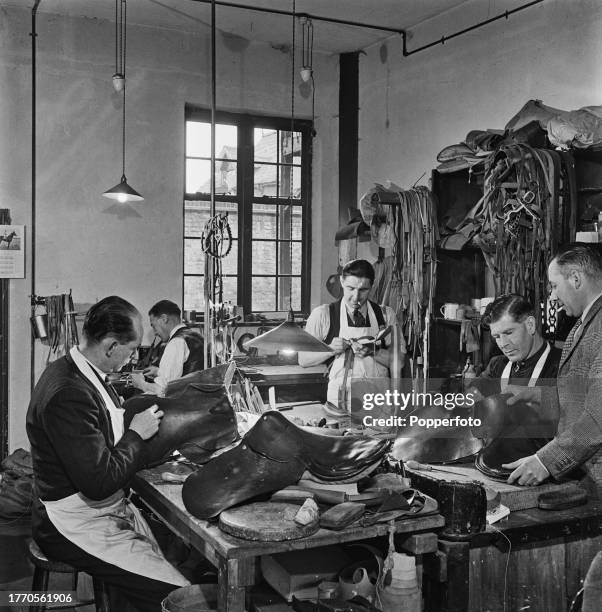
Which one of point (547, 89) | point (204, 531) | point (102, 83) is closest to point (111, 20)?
point (102, 83)

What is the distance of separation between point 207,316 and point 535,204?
2.15 metres

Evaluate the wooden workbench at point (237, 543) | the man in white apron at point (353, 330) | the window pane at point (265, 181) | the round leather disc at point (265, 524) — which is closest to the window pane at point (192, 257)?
the window pane at point (265, 181)

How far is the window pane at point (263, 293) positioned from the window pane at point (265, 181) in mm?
890

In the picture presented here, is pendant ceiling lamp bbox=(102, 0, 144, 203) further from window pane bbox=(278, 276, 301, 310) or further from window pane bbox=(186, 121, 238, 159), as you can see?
window pane bbox=(278, 276, 301, 310)

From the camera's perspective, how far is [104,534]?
308 cm

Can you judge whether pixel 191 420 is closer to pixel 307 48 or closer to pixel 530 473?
pixel 530 473

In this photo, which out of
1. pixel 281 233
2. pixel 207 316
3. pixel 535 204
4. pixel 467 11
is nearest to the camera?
pixel 207 316

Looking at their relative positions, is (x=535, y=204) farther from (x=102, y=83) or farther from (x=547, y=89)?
(x=102, y=83)

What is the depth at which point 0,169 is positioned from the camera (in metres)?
6.94

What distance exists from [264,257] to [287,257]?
0.26 m

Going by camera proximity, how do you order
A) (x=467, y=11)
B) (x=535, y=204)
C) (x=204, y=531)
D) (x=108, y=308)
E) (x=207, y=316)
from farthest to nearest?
1. (x=467, y=11)
2. (x=535, y=204)
3. (x=207, y=316)
4. (x=108, y=308)
5. (x=204, y=531)

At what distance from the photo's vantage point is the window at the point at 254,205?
7.88 m

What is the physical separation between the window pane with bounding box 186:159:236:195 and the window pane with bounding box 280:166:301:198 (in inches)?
20.8

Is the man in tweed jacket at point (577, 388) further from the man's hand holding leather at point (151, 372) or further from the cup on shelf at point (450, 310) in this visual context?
the man's hand holding leather at point (151, 372)
